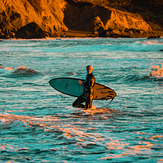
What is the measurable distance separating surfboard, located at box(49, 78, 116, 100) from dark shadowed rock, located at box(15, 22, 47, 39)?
490ft

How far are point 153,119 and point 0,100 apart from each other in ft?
19.2

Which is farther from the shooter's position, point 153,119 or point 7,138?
point 153,119

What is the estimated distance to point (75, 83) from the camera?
12.5 m

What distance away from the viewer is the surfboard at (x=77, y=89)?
12.2m

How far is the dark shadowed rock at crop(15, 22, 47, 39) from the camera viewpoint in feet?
532

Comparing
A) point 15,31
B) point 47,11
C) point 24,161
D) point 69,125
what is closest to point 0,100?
point 69,125

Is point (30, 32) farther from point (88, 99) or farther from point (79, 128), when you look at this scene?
point (79, 128)

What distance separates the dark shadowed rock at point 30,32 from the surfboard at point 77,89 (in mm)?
149504

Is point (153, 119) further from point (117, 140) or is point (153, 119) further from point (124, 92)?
point (124, 92)

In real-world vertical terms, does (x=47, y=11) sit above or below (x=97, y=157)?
above

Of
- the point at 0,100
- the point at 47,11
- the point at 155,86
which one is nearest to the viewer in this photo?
the point at 0,100

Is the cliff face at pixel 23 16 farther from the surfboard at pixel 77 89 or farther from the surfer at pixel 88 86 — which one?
the surfer at pixel 88 86

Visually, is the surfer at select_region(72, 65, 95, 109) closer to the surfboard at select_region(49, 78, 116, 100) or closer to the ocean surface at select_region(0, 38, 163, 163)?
the ocean surface at select_region(0, 38, 163, 163)

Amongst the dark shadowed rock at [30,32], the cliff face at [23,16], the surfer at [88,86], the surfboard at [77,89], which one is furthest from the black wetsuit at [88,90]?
the cliff face at [23,16]
